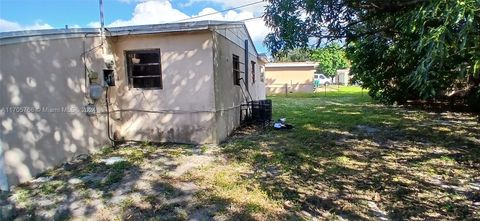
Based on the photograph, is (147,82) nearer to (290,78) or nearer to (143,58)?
(143,58)

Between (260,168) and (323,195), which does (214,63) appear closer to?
(260,168)

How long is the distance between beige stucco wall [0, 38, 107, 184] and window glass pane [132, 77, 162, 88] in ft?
3.18

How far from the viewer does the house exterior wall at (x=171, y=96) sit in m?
7.20

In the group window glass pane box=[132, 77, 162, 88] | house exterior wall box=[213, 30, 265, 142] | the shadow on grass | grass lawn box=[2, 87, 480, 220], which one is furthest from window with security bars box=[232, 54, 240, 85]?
window glass pane box=[132, 77, 162, 88]

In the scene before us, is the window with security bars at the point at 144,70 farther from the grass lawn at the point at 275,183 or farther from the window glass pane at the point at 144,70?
the grass lawn at the point at 275,183

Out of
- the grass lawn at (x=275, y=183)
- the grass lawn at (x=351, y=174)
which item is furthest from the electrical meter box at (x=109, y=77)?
the grass lawn at (x=351, y=174)

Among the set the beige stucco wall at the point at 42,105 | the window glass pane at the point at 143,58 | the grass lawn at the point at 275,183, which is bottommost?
the grass lawn at the point at 275,183

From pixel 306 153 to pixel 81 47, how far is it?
14.7 ft

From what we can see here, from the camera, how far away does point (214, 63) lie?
7.16m

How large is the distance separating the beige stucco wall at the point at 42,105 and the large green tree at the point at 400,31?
3.51 metres

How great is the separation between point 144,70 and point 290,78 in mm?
21809

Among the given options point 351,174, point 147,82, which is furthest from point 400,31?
point 147,82

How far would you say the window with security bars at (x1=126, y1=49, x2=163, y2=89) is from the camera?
7.48 metres

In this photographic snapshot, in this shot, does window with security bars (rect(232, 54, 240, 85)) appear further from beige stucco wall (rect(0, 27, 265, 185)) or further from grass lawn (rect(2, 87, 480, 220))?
grass lawn (rect(2, 87, 480, 220))
